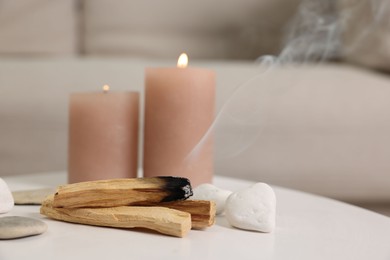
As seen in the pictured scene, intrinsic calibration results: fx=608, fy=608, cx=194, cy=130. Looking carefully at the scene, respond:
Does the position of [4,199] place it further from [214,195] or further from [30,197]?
[214,195]

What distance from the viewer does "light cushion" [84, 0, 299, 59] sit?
1.82m

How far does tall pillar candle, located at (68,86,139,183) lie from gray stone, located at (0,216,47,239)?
0.82 ft

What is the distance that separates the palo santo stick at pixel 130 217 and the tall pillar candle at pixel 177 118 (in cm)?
21

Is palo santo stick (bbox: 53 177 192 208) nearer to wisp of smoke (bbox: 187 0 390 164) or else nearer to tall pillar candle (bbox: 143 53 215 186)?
tall pillar candle (bbox: 143 53 215 186)

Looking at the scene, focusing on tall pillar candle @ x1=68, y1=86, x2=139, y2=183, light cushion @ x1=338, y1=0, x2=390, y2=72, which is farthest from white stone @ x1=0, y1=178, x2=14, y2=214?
light cushion @ x1=338, y1=0, x2=390, y2=72

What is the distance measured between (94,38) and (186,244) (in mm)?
1414

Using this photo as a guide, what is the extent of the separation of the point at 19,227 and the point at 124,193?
0.34ft

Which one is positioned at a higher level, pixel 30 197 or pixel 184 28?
pixel 184 28

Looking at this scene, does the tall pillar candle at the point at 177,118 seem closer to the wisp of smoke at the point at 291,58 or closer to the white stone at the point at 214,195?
the white stone at the point at 214,195

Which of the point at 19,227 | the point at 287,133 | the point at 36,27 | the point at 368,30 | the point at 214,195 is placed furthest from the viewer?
the point at 36,27

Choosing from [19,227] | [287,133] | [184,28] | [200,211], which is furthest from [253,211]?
[184,28]

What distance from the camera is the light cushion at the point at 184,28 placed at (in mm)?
1820

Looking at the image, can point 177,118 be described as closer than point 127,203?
No

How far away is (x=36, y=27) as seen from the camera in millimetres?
1811
